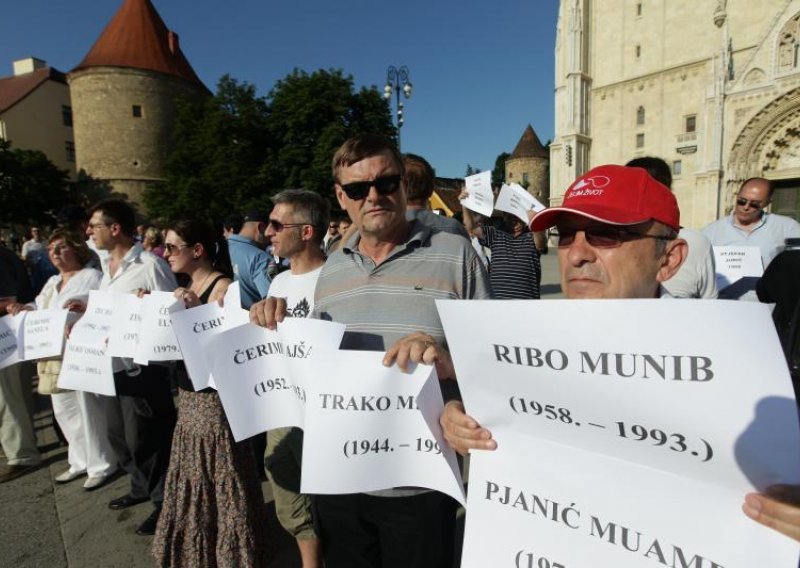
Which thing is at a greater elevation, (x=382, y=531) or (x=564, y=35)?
(x=564, y=35)

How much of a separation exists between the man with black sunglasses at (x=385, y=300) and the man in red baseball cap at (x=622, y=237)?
0.59m

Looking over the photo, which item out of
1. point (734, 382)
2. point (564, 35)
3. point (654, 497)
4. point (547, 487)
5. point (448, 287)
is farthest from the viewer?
point (564, 35)

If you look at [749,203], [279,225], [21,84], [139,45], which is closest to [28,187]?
[139,45]

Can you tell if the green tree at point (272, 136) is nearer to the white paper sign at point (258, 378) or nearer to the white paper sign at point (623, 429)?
the white paper sign at point (258, 378)

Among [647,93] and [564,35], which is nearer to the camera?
[647,93]

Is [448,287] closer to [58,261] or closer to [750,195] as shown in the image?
[58,261]

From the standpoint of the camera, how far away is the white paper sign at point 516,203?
4000 millimetres

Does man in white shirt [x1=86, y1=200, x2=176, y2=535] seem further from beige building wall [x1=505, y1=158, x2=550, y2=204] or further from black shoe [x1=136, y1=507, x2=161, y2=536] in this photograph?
beige building wall [x1=505, y1=158, x2=550, y2=204]

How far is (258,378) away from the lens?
2.07 metres

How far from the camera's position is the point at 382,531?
5.87ft

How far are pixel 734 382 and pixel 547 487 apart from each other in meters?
0.53

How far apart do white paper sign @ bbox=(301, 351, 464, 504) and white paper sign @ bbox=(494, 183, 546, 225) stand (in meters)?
2.80

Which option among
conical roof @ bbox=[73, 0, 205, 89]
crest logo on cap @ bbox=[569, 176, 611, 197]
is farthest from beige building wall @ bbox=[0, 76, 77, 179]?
crest logo on cap @ bbox=[569, 176, 611, 197]

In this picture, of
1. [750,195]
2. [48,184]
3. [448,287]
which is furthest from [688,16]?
[48,184]
